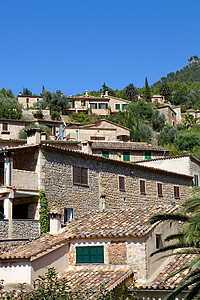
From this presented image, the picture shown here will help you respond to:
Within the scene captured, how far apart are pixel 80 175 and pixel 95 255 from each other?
7.01 meters

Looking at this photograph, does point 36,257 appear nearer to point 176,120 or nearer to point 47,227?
point 47,227

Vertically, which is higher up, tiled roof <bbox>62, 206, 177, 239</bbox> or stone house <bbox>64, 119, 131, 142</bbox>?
stone house <bbox>64, 119, 131, 142</bbox>

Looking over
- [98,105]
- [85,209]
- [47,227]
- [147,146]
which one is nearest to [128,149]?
[147,146]

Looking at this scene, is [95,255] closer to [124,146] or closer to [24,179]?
[24,179]

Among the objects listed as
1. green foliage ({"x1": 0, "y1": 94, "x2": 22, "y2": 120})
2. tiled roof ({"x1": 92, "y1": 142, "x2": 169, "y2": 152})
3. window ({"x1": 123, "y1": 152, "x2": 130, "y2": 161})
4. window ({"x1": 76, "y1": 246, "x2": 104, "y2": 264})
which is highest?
green foliage ({"x1": 0, "y1": 94, "x2": 22, "y2": 120})

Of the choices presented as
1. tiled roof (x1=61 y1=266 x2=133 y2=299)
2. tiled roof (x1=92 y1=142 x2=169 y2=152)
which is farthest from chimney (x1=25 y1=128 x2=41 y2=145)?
tiled roof (x1=92 y1=142 x2=169 y2=152)

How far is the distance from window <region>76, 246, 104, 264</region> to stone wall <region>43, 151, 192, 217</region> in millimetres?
4207

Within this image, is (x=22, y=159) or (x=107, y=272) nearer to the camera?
(x=107, y=272)

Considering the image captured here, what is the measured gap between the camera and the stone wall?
22.4 m

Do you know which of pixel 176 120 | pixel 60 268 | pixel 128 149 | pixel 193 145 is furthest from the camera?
pixel 176 120

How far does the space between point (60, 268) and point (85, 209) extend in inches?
262

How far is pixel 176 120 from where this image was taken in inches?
3487

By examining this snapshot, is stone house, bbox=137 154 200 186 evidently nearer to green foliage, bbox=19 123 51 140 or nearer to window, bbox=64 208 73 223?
window, bbox=64 208 73 223

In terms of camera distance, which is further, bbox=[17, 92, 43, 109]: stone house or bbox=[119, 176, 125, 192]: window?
bbox=[17, 92, 43, 109]: stone house
